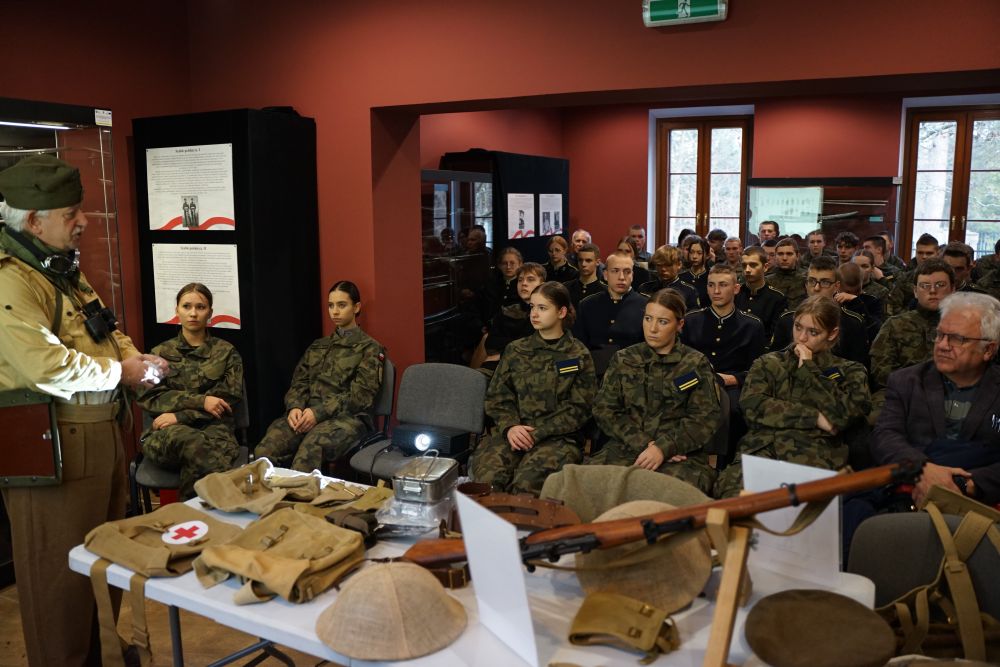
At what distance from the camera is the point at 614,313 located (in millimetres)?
5484

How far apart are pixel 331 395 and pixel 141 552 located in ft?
7.63

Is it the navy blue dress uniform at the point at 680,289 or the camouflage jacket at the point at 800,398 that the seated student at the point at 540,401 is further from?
the navy blue dress uniform at the point at 680,289

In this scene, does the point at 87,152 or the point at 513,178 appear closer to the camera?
the point at 87,152

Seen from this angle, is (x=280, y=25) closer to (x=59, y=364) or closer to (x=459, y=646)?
(x=59, y=364)

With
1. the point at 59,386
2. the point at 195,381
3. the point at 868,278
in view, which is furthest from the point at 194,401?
the point at 868,278

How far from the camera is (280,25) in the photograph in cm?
522

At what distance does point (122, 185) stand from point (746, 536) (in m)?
4.66

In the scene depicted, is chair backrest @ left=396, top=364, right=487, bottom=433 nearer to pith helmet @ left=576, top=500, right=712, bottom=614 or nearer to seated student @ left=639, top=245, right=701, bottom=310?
pith helmet @ left=576, top=500, right=712, bottom=614

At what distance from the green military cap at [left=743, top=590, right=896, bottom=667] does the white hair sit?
1658 millimetres

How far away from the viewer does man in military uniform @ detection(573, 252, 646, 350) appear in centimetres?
539

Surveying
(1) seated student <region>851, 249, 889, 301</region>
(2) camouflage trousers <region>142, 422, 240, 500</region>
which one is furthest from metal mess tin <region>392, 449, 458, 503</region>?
(1) seated student <region>851, 249, 889, 301</region>

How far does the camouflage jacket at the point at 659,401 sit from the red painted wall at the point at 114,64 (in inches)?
123

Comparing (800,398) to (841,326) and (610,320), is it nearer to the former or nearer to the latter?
(841,326)

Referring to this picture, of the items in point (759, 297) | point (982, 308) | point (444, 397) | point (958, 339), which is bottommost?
point (444, 397)
